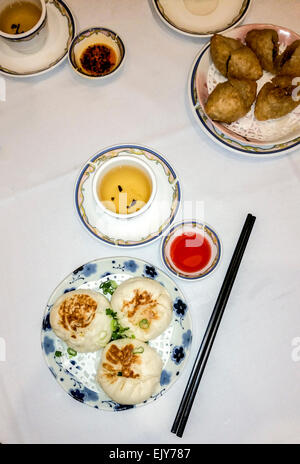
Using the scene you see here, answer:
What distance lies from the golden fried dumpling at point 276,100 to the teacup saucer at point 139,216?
0.49m

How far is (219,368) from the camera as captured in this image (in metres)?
1.62

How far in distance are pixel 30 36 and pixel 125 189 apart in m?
0.82

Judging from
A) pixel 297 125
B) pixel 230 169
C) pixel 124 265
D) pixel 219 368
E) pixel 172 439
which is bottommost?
pixel 172 439

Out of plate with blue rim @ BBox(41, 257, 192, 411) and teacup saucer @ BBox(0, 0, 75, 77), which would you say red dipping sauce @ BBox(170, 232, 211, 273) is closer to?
plate with blue rim @ BBox(41, 257, 192, 411)

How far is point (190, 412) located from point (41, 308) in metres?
0.83

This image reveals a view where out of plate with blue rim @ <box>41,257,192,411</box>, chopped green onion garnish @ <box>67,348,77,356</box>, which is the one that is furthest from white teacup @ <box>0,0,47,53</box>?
chopped green onion garnish @ <box>67,348,77,356</box>

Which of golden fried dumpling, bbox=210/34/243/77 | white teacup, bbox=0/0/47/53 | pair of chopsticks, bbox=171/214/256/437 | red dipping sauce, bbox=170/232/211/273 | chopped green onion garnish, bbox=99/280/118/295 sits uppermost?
white teacup, bbox=0/0/47/53

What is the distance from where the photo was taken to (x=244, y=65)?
→ 1.60 m

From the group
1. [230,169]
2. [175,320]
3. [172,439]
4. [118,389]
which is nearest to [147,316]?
[175,320]

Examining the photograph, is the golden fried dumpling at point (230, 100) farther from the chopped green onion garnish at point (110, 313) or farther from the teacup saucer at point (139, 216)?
the chopped green onion garnish at point (110, 313)

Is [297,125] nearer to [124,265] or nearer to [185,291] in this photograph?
[185,291]

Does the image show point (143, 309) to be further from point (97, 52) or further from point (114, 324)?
point (97, 52)

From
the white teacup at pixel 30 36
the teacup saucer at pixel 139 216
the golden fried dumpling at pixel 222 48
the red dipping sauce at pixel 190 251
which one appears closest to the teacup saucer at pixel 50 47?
the white teacup at pixel 30 36

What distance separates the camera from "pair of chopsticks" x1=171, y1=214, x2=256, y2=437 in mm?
1546
